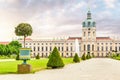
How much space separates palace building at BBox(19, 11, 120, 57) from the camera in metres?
102

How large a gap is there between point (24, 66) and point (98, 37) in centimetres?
9228

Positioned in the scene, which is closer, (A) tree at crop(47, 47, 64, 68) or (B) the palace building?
(A) tree at crop(47, 47, 64, 68)

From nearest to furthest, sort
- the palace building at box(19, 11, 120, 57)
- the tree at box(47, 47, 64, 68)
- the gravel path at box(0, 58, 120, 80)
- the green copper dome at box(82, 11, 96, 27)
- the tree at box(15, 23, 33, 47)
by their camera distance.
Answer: the gravel path at box(0, 58, 120, 80) < the tree at box(47, 47, 64, 68) < the tree at box(15, 23, 33, 47) < the palace building at box(19, 11, 120, 57) < the green copper dome at box(82, 11, 96, 27)

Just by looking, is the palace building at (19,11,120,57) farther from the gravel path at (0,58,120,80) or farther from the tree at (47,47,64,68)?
the gravel path at (0,58,120,80)

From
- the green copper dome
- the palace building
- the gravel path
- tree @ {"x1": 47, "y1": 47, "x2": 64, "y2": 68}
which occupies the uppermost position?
the green copper dome

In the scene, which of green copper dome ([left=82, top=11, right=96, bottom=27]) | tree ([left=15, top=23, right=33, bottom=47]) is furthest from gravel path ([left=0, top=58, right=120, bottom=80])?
green copper dome ([left=82, top=11, right=96, bottom=27])

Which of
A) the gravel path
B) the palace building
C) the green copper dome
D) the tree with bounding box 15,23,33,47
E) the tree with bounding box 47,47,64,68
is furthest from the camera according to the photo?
the green copper dome

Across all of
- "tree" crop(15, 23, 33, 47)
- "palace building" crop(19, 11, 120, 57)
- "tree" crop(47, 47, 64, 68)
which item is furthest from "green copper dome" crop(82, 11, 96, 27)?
"tree" crop(47, 47, 64, 68)

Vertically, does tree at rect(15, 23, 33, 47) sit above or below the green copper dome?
below

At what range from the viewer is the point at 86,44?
335 ft

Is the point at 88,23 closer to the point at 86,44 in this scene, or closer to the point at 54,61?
the point at 86,44

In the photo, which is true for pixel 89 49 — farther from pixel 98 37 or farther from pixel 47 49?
pixel 47 49

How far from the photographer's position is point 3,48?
57.3 metres

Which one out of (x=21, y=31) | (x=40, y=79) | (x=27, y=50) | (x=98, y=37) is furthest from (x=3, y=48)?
(x=98, y=37)
